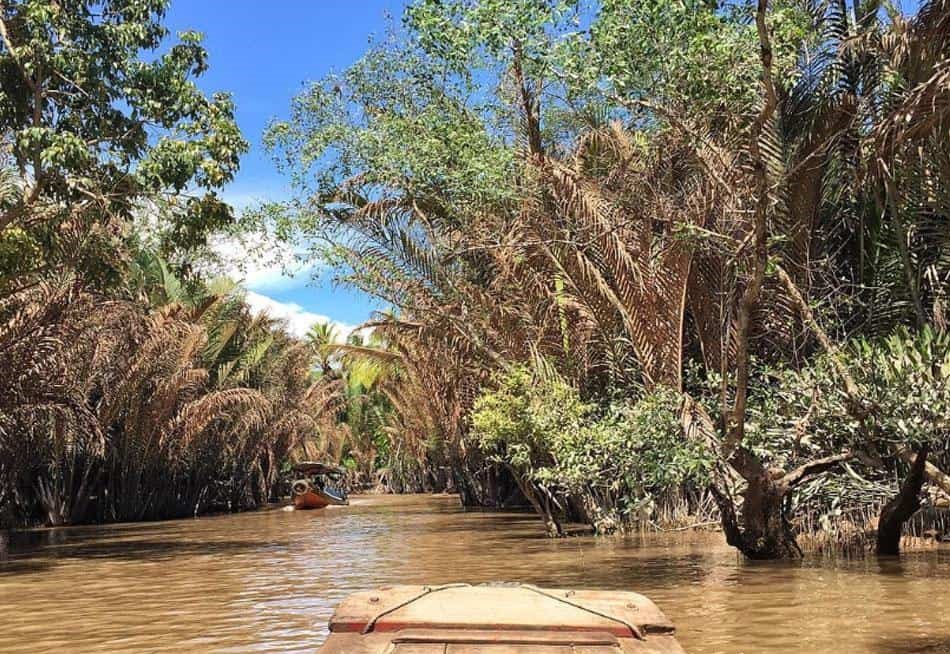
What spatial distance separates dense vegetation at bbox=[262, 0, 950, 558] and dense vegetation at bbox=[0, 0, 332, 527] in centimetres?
394

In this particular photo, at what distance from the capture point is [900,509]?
11.3 meters

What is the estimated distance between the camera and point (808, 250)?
15234mm

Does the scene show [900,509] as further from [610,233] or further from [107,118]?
[107,118]

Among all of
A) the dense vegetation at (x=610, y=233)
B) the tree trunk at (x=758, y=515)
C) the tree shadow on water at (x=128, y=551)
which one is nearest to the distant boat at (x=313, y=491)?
the dense vegetation at (x=610, y=233)

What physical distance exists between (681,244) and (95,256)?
345 inches

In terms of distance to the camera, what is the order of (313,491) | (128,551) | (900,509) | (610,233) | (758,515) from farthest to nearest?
(313,491), (128,551), (610,233), (758,515), (900,509)

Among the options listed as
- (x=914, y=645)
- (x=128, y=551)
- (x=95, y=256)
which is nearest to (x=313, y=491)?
(x=128, y=551)

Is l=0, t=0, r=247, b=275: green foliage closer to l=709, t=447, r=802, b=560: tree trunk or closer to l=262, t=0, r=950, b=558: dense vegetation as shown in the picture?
l=262, t=0, r=950, b=558: dense vegetation

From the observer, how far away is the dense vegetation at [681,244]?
10930 mm

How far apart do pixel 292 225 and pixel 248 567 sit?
779cm

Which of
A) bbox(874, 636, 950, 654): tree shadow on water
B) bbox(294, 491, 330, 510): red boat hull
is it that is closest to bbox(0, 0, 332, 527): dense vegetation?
bbox(294, 491, 330, 510): red boat hull

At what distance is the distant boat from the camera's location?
3300 cm

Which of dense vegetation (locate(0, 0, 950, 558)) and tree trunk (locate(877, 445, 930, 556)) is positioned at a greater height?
dense vegetation (locate(0, 0, 950, 558))

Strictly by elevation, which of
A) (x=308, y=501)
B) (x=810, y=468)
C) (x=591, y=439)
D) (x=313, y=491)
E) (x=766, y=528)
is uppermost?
(x=591, y=439)
